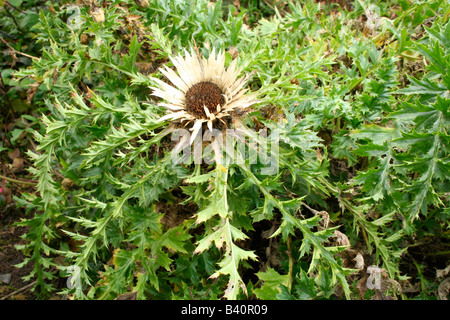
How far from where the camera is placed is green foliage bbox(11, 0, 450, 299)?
1840mm

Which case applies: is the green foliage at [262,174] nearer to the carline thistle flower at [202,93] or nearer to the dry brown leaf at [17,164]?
the carline thistle flower at [202,93]

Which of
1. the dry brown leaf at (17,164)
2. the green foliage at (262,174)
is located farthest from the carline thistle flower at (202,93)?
the dry brown leaf at (17,164)

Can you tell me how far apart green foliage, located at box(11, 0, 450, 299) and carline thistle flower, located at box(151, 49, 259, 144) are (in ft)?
0.32

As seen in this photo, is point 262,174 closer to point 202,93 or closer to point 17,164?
point 202,93

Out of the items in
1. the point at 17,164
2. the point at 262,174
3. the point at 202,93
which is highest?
the point at 17,164

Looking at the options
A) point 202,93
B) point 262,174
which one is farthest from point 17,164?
point 262,174

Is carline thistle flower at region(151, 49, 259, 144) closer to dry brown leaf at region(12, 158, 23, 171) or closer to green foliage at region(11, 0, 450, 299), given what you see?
green foliage at region(11, 0, 450, 299)

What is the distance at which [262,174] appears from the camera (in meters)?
2.08

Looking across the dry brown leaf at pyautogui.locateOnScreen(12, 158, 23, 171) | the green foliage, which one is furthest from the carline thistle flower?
the dry brown leaf at pyautogui.locateOnScreen(12, 158, 23, 171)

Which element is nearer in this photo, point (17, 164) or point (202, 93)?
point (202, 93)

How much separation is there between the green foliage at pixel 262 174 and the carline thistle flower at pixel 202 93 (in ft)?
0.32

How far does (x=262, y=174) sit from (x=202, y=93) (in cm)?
58

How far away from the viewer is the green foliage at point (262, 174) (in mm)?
1840
